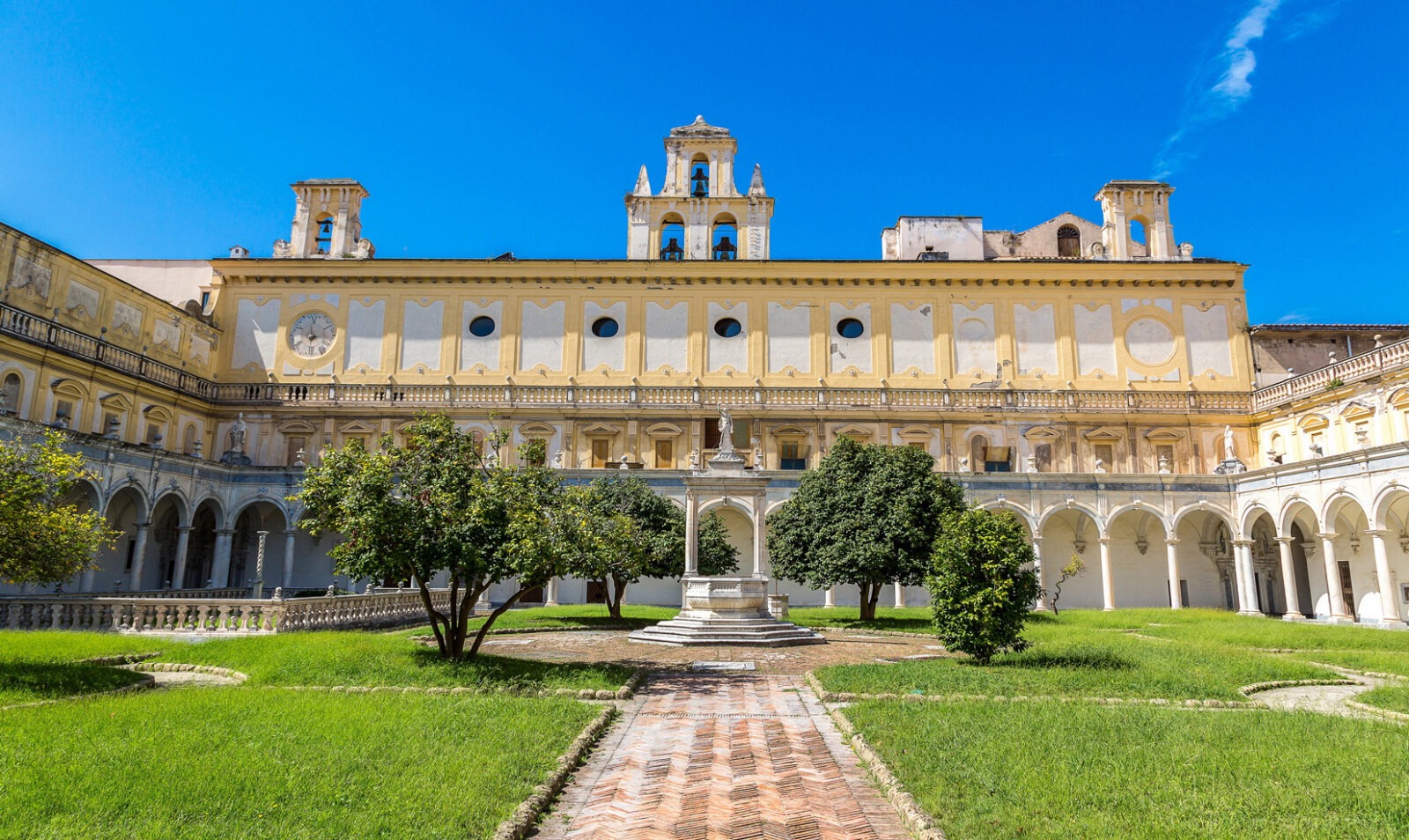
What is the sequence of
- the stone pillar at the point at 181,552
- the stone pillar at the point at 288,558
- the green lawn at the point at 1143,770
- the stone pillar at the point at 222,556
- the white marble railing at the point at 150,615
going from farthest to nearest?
the stone pillar at the point at 288,558
the stone pillar at the point at 222,556
the stone pillar at the point at 181,552
the white marble railing at the point at 150,615
the green lawn at the point at 1143,770

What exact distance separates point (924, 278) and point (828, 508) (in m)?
17.4

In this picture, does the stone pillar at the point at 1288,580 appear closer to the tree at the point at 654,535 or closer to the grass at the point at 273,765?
the tree at the point at 654,535

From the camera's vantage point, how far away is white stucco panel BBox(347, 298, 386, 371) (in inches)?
1538

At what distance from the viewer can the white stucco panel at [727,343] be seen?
128ft

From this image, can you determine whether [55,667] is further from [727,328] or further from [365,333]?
[727,328]

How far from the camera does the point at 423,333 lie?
129ft

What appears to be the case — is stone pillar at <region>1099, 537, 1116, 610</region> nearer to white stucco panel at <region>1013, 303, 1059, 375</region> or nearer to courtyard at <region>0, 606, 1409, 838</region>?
white stucco panel at <region>1013, 303, 1059, 375</region>

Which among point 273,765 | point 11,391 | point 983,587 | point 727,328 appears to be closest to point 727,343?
point 727,328

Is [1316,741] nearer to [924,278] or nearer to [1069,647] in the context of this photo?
[1069,647]

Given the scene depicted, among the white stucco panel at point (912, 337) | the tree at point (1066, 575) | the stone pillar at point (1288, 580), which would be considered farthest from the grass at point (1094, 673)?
the white stucco panel at point (912, 337)

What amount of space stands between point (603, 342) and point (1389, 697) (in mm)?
32236

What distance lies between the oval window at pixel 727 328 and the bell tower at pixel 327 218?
16.8m

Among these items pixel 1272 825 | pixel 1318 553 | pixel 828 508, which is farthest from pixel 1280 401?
pixel 1272 825

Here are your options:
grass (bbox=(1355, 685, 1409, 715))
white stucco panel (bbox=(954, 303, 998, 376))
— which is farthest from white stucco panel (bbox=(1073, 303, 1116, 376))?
grass (bbox=(1355, 685, 1409, 715))
